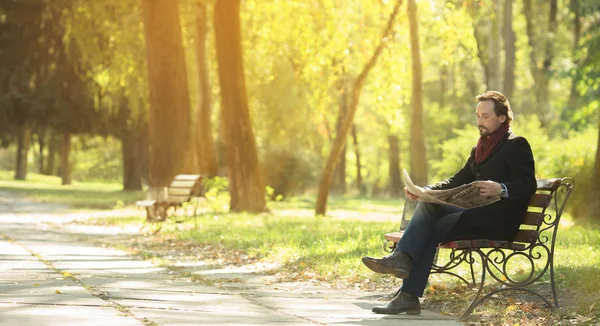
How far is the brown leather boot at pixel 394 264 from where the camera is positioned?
29.9 ft

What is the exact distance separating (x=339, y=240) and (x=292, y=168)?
73.1ft

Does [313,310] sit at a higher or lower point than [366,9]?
lower

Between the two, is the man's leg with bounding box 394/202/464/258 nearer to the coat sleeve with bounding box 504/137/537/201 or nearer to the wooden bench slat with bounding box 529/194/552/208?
the coat sleeve with bounding box 504/137/537/201

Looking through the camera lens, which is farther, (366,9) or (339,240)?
(366,9)

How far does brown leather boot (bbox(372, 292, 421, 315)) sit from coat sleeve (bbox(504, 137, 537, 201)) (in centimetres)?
114

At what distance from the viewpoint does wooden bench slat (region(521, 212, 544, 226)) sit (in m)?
9.25

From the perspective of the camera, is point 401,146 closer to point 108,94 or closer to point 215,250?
point 108,94

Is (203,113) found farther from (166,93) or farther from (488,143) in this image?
(488,143)

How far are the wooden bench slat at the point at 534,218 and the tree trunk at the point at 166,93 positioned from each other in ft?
62.5

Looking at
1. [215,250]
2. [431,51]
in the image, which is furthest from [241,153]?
[431,51]

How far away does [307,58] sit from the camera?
3147 cm

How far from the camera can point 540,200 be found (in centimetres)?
940

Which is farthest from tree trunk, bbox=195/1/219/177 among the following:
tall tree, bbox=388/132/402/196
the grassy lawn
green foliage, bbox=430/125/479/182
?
tall tree, bbox=388/132/402/196

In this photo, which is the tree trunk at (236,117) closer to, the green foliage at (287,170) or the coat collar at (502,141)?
the green foliage at (287,170)
